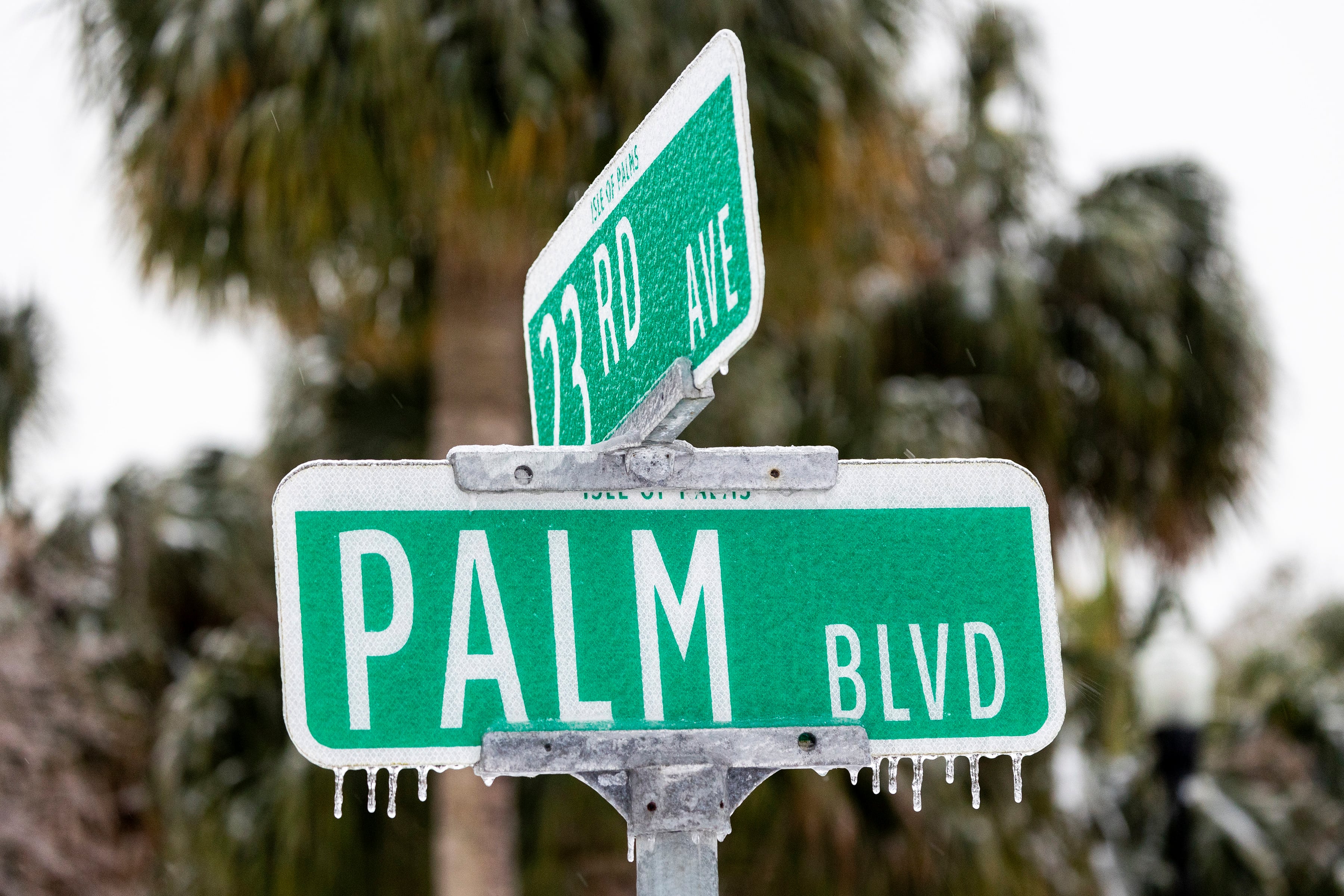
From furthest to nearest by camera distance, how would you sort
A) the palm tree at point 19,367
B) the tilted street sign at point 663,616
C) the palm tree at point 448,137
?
the palm tree at point 19,367 → the palm tree at point 448,137 → the tilted street sign at point 663,616

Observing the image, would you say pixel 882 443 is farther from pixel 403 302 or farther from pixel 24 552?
pixel 24 552

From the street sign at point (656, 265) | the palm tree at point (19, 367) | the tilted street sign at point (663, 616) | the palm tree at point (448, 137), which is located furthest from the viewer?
the palm tree at point (19, 367)

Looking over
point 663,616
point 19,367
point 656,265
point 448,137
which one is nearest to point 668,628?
point 663,616

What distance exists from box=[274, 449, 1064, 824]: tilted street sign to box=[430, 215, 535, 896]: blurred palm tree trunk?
10.2ft

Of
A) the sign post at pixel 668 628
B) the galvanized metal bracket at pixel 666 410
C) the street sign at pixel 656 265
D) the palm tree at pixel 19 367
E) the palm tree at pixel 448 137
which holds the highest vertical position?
the palm tree at pixel 19 367

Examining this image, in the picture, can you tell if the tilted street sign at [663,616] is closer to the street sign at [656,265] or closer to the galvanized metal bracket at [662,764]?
the galvanized metal bracket at [662,764]

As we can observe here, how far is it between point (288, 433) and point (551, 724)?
220 inches

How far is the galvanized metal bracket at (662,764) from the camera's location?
46.5 inches

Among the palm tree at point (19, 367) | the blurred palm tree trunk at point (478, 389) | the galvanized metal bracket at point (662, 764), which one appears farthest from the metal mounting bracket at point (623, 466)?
the palm tree at point (19, 367)

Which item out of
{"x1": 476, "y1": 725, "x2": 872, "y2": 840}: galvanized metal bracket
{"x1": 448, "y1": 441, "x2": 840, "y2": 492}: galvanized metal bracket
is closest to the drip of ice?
{"x1": 476, "y1": 725, "x2": 872, "y2": 840}: galvanized metal bracket

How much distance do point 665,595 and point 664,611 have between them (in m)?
0.01

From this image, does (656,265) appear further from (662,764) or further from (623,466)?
(662,764)

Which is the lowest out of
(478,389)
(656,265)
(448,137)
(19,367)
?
(656,265)

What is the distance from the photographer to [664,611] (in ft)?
4.12
